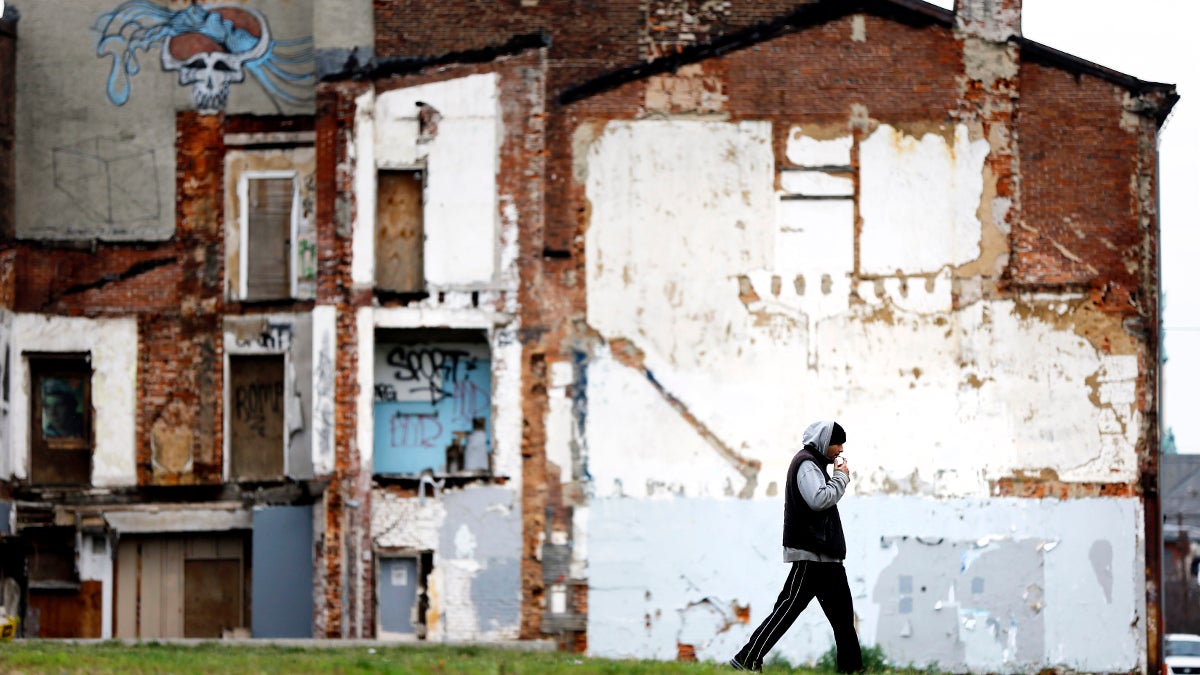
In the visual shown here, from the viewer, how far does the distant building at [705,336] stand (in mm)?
27047

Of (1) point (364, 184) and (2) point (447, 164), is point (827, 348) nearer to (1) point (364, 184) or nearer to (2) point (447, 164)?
(2) point (447, 164)

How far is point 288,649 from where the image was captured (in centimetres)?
2216

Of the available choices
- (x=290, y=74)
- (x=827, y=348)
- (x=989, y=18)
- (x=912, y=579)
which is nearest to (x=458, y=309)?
(x=290, y=74)

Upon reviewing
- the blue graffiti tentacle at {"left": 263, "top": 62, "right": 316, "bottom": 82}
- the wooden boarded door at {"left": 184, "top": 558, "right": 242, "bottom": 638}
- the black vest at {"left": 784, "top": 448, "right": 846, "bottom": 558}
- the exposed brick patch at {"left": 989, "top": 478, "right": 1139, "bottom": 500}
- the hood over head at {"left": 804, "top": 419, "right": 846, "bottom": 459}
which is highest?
the blue graffiti tentacle at {"left": 263, "top": 62, "right": 316, "bottom": 82}

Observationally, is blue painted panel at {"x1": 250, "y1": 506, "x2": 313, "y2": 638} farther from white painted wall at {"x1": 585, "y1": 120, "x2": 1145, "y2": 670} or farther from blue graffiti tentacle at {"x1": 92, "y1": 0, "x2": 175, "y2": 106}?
blue graffiti tentacle at {"x1": 92, "y1": 0, "x2": 175, "y2": 106}

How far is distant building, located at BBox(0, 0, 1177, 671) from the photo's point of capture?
1065 inches

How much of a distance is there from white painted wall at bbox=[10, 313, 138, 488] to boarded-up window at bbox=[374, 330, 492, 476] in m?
3.70

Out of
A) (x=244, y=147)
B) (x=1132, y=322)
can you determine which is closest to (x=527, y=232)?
(x=244, y=147)

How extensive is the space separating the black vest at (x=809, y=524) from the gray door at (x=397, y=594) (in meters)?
12.3

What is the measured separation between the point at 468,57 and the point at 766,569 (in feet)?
26.0

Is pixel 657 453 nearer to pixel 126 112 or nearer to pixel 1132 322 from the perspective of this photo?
pixel 1132 322

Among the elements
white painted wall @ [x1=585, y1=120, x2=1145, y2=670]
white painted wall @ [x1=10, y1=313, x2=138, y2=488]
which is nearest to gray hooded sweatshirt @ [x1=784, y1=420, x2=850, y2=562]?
white painted wall @ [x1=585, y1=120, x2=1145, y2=670]

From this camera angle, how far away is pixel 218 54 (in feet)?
95.1

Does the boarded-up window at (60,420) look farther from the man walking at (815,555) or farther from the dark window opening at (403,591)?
the man walking at (815,555)
